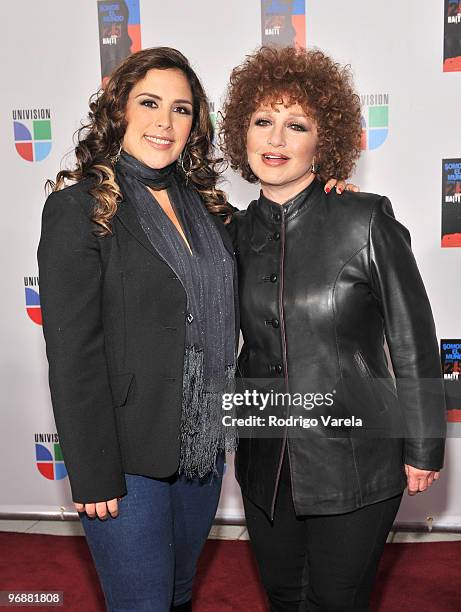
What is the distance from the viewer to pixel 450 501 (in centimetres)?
318

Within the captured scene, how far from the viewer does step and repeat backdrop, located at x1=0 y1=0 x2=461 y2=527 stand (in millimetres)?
2930

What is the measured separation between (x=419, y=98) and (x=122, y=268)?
187 centimetres

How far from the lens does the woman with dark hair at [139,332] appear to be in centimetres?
157

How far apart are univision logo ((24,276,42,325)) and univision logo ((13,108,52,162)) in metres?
0.55

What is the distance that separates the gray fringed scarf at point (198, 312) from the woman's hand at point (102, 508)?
21 centimetres

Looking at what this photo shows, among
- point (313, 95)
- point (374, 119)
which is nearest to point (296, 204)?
point (313, 95)

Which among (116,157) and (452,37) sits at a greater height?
(452,37)

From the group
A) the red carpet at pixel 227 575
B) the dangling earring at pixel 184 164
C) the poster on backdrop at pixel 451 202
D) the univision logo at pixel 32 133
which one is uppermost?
the univision logo at pixel 32 133

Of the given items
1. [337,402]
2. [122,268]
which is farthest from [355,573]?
[122,268]

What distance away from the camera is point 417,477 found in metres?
1.70

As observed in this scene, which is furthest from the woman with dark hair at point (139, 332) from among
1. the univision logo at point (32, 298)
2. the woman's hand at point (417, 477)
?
the univision logo at point (32, 298)

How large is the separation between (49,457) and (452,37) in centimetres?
261

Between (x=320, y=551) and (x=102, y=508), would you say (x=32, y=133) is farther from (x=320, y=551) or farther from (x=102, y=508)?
(x=320, y=551)

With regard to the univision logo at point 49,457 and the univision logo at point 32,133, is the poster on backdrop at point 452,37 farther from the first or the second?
the univision logo at point 49,457
